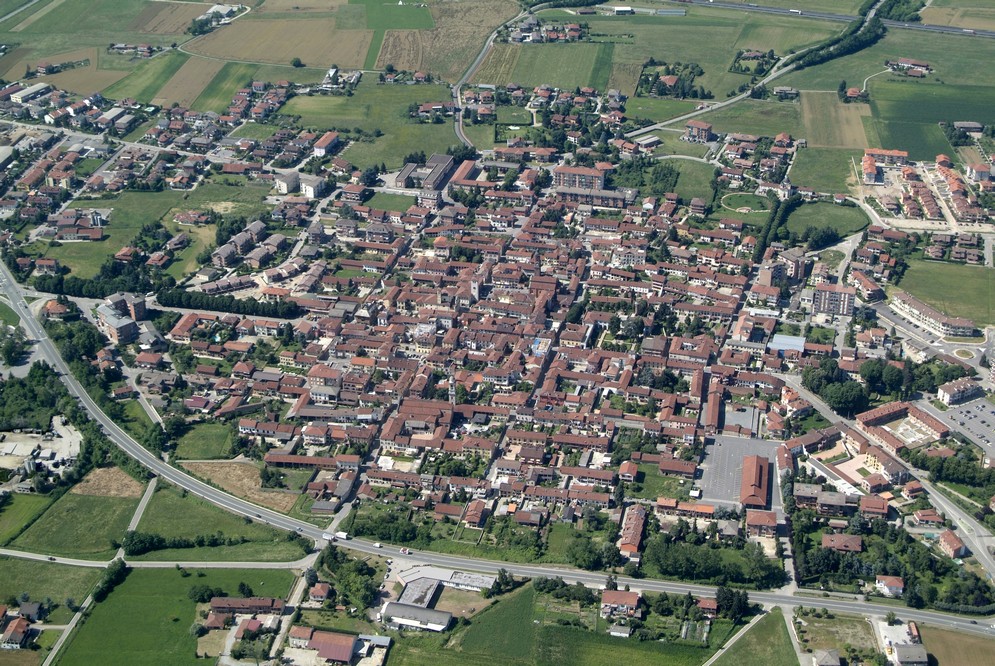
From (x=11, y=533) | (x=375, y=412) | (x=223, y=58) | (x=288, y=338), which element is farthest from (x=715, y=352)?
(x=223, y=58)

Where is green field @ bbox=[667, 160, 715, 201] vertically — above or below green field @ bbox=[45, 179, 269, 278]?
below

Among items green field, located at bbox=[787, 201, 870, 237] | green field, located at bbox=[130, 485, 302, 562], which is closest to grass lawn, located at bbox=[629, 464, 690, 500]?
green field, located at bbox=[130, 485, 302, 562]

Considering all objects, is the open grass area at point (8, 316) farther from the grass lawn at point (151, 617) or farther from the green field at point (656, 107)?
the green field at point (656, 107)

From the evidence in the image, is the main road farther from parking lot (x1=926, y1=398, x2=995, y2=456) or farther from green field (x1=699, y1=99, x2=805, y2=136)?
green field (x1=699, y1=99, x2=805, y2=136)

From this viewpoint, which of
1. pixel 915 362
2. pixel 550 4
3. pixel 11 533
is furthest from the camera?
pixel 550 4

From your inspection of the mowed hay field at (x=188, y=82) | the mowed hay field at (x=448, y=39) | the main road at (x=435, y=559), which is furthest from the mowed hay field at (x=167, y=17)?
the main road at (x=435, y=559)

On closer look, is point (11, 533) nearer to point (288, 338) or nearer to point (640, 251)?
point (288, 338)
